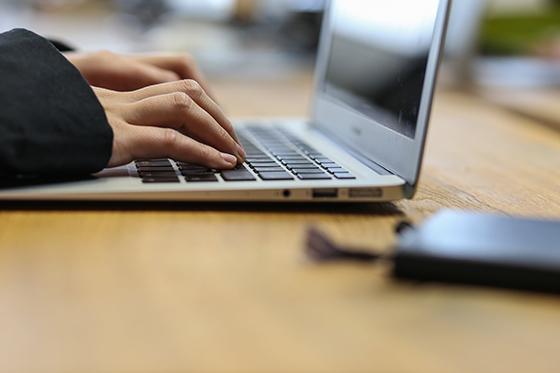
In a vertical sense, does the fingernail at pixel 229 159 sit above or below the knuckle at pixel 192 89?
below

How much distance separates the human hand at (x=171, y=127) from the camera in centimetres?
82

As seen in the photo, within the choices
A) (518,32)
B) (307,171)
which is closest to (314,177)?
(307,171)

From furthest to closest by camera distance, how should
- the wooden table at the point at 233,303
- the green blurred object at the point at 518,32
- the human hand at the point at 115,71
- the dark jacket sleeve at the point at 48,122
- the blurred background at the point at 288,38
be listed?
the green blurred object at the point at 518,32, the blurred background at the point at 288,38, the human hand at the point at 115,71, the dark jacket sleeve at the point at 48,122, the wooden table at the point at 233,303

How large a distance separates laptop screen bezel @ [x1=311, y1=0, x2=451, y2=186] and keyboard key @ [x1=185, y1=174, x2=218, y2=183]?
18 centimetres

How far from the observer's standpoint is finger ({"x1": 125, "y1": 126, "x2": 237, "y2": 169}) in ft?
2.69

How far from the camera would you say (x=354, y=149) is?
3.28 ft

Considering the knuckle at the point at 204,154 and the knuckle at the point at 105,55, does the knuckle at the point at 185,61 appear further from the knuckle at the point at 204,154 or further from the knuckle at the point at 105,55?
the knuckle at the point at 204,154

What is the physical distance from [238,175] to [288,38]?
1994mm

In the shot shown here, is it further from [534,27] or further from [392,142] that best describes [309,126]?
[534,27]

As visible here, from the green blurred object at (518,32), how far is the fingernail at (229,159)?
2.10 m

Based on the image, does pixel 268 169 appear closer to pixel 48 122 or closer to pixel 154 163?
pixel 154 163

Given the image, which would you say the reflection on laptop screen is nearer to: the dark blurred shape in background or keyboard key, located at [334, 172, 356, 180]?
keyboard key, located at [334, 172, 356, 180]

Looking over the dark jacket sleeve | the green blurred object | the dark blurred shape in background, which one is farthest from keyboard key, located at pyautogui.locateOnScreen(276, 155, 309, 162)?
the green blurred object

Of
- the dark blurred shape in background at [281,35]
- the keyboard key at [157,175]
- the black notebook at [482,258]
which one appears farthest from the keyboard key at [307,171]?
the dark blurred shape in background at [281,35]
